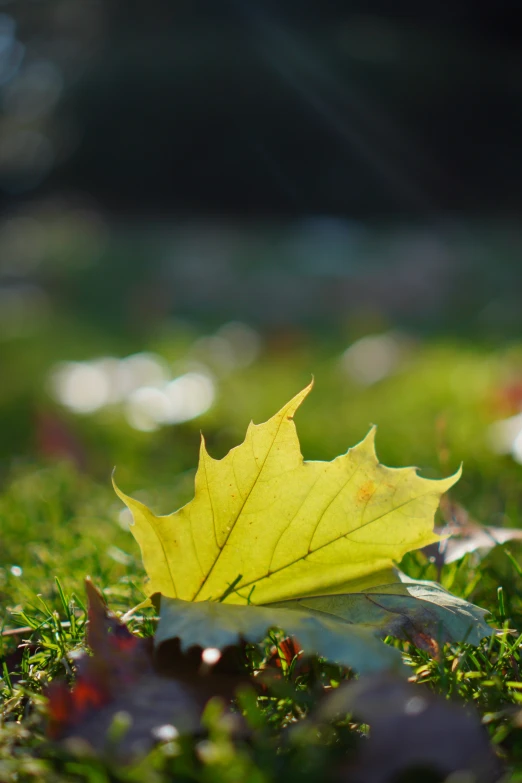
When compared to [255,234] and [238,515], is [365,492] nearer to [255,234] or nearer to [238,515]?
[238,515]

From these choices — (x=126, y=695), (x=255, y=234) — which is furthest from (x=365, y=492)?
(x=255, y=234)

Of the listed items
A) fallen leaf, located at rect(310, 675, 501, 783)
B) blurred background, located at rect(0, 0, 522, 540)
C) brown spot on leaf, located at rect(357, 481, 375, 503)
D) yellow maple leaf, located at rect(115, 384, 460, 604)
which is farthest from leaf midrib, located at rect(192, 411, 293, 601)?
blurred background, located at rect(0, 0, 522, 540)

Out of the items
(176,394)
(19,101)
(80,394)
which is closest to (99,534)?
(176,394)

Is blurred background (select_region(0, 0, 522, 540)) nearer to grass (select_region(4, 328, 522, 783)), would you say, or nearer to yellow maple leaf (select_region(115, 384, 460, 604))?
grass (select_region(4, 328, 522, 783))

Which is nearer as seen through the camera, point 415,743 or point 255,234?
point 415,743

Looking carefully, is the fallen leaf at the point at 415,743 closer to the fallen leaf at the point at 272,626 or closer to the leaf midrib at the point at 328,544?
the fallen leaf at the point at 272,626

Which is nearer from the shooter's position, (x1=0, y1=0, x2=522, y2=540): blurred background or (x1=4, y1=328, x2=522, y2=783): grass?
(x1=4, y1=328, x2=522, y2=783): grass
